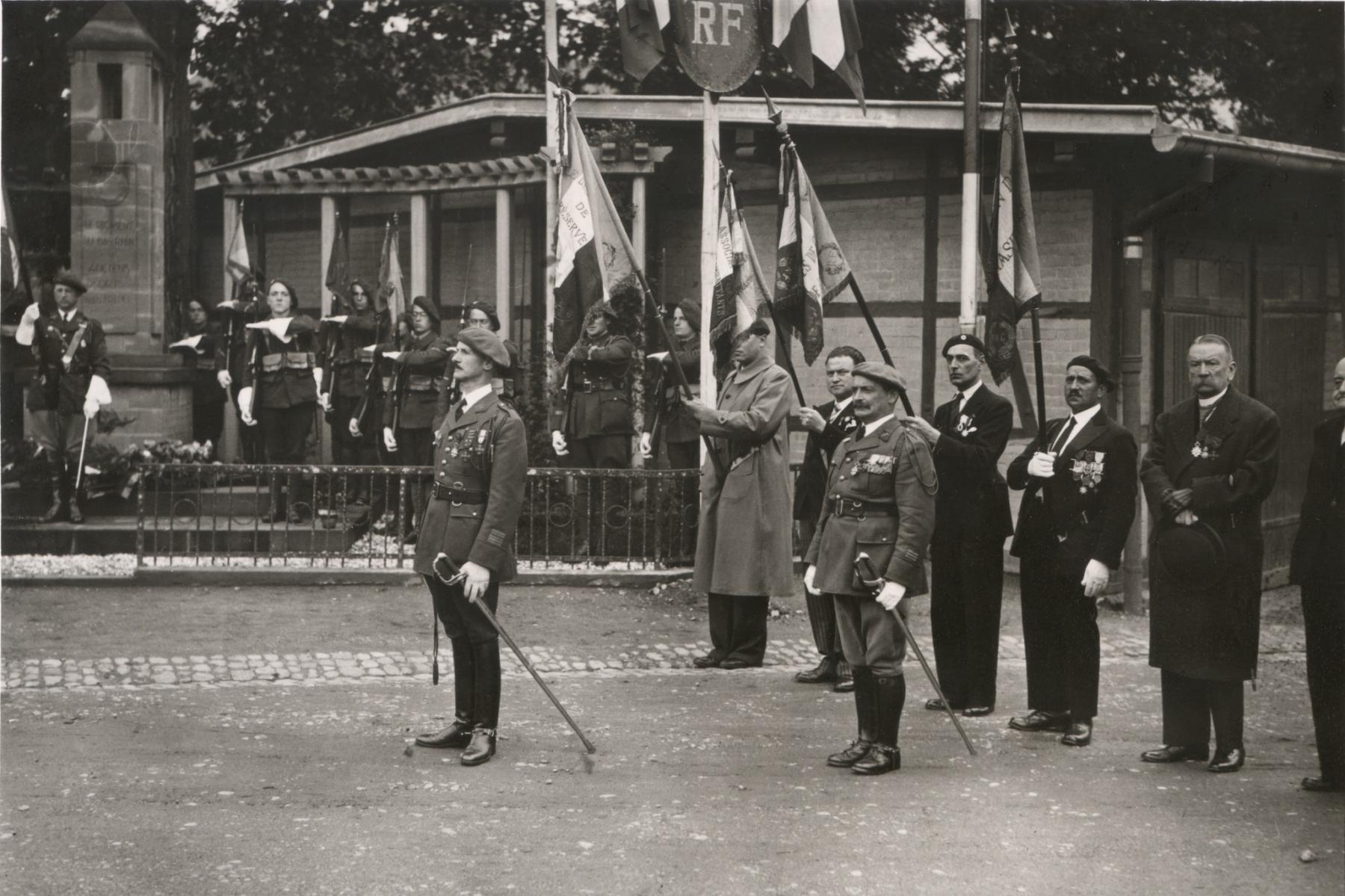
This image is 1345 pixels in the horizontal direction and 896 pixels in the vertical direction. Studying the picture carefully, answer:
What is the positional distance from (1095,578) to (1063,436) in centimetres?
76

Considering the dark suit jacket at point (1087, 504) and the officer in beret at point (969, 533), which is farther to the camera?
the officer in beret at point (969, 533)

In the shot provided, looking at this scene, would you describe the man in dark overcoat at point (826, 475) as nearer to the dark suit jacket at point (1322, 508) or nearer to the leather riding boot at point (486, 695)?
the leather riding boot at point (486, 695)

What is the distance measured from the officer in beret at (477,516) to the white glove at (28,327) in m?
7.34

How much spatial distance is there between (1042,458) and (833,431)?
1.49 meters

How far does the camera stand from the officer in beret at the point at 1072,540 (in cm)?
690

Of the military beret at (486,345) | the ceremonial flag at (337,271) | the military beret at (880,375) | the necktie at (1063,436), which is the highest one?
the ceremonial flag at (337,271)

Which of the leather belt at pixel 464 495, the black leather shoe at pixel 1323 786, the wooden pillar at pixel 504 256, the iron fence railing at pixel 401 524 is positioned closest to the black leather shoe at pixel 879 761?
the black leather shoe at pixel 1323 786

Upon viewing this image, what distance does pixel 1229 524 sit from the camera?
6.54m

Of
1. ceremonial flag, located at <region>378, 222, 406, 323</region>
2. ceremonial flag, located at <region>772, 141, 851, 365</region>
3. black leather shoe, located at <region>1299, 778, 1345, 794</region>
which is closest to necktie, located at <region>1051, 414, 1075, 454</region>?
black leather shoe, located at <region>1299, 778, 1345, 794</region>

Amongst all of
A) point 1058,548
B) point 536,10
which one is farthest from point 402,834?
point 536,10

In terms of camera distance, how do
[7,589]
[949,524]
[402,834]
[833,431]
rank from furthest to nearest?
1. [7,589]
2. [833,431]
3. [949,524]
4. [402,834]

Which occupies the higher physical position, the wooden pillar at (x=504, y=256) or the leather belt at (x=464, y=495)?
the wooden pillar at (x=504, y=256)

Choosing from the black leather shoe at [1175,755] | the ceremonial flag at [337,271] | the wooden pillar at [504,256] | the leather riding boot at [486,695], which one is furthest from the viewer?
the ceremonial flag at [337,271]

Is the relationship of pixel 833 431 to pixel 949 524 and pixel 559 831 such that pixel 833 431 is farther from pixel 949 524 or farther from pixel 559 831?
pixel 559 831
